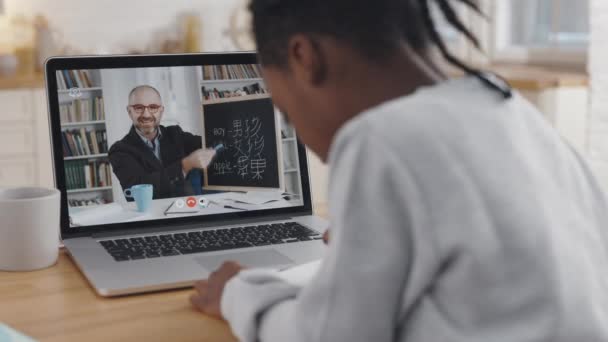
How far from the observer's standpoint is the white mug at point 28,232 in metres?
1.02

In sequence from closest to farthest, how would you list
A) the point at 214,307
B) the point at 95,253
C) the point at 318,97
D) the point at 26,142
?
the point at 318,97 → the point at 214,307 → the point at 95,253 → the point at 26,142

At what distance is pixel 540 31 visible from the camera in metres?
3.56

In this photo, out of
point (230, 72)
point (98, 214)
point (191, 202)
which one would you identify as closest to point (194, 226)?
point (191, 202)

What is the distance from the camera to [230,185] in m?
1.24

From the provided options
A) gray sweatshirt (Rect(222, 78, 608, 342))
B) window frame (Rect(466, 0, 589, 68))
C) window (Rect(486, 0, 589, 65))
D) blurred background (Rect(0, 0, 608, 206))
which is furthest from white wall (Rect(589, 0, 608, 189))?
gray sweatshirt (Rect(222, 78, 608, 342))

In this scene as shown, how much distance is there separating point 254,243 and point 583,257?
0.59 m

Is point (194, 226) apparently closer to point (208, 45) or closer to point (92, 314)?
point (92, 314)

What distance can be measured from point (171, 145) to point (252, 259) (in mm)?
247

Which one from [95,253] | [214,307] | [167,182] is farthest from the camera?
[167,182]

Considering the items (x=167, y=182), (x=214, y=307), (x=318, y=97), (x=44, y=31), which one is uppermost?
(x=44, y=31)

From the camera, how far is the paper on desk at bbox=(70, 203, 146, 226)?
118 cm

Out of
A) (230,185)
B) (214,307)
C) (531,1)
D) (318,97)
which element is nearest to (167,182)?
(230,185)

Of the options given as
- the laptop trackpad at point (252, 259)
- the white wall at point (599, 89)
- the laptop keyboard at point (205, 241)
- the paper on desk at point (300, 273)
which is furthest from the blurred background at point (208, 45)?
the paper on desk at point (300, 273)

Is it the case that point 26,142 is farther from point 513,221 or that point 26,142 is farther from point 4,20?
point 513,221
